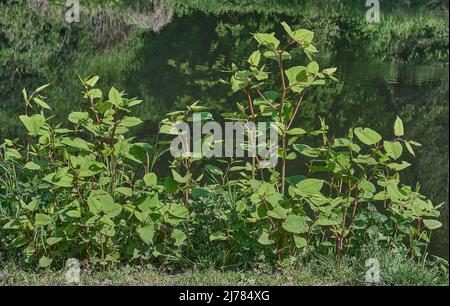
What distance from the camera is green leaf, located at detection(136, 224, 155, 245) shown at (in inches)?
99.6

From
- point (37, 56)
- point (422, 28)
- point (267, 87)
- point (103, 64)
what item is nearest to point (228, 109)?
point (267, 87)

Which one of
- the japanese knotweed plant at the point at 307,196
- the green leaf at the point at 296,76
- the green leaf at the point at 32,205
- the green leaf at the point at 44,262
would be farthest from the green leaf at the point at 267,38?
the green leaf at the point at 44,262

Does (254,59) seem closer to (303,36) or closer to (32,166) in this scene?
(303,36)

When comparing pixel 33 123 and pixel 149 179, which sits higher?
pixel 33 123

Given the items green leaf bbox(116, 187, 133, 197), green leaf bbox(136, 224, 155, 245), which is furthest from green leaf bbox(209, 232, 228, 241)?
green leaf bbox(116, 187, 133, 197)

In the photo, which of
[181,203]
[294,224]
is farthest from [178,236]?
[294,224]

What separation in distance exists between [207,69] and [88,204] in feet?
22.5

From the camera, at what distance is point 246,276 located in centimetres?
262

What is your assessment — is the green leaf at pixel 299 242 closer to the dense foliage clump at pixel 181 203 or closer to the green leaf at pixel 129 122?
the dense foliage clump at pixel 181 203

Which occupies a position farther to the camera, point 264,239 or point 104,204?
point 264,239

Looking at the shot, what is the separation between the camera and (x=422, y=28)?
43.6 ft

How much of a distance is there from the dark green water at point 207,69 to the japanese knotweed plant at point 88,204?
2898 mm

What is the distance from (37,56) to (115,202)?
23.2 ft
